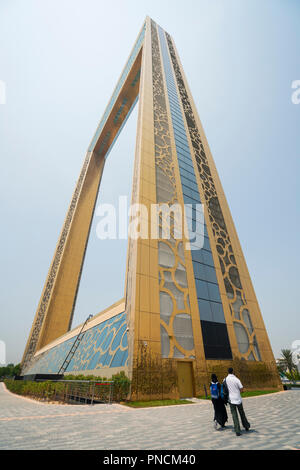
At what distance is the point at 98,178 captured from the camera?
2165 inches

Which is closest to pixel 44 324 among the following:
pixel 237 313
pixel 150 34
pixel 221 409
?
pixel 237 313

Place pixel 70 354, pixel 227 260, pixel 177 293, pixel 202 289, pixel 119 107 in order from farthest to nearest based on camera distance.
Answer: pixel 119 107 → pixel 70 354 → pixel 227 260 → pixel 202 289 → pixel 177 293

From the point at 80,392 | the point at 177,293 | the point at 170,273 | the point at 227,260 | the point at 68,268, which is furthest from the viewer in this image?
the point at 68,268

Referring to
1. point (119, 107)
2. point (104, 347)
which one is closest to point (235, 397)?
point (104, 347)

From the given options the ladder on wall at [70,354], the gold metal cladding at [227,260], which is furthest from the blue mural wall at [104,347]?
the gold metal cladding at [227,260]

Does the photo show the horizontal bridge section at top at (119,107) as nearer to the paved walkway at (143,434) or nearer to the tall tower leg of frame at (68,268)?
the tall tower leg of frame at (68,268)

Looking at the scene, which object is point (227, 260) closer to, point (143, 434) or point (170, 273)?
point (170, 273)

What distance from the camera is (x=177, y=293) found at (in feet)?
47.5

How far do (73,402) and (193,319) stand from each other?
7754 mm

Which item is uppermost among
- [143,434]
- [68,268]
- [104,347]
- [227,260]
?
[68,268]

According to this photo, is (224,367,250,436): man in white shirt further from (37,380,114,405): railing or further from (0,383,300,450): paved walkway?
(37,380,114,405): railing

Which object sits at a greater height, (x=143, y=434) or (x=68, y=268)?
(x=68, y=268)

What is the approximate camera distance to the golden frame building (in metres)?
12.0
